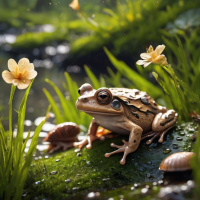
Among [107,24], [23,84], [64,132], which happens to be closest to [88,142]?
[64,132]

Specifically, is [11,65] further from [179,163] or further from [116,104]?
[179,163]

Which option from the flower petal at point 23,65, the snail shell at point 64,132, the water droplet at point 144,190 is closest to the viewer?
the water droplet at point 144,190

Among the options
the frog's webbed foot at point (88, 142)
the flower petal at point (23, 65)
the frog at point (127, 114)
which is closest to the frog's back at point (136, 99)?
the frog at point (127, 114)

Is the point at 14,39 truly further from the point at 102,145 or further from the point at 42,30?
the point at 102,145

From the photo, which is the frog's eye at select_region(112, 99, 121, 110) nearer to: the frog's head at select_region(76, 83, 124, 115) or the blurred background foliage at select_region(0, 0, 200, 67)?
the frog's head at select_region(76, 83, 124, 115)

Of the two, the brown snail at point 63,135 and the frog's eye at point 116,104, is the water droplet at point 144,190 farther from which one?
the brown snail at point 63,135

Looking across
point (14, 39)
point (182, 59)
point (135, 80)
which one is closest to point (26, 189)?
point (182, 59)

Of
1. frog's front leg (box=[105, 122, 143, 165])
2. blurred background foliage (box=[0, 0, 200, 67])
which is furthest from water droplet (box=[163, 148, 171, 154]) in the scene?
blurred background foliage (box=[0, 0, 200, 67])
